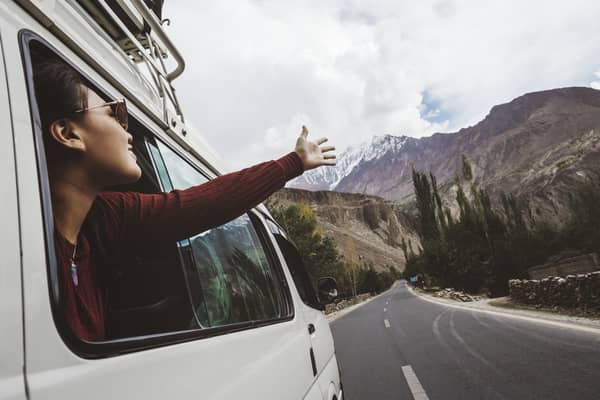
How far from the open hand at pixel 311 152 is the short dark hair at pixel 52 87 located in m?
0.85

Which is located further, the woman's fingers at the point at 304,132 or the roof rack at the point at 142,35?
the woman's fingers at the point at 304,132

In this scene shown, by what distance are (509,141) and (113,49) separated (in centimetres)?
16487

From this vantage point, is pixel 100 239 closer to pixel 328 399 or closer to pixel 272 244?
pixel 272 244

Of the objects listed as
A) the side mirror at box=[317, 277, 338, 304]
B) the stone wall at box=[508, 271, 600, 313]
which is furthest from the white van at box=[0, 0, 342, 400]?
the stone wall at box=[508, 271, 600, 313]

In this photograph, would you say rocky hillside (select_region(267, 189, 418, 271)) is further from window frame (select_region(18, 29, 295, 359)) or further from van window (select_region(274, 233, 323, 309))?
window frame (select_region(18, 29, 295, 359))

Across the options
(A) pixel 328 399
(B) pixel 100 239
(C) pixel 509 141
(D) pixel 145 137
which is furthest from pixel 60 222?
(C) pixel 509 141

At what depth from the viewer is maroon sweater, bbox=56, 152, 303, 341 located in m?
0.91

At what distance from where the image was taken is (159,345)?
0.88 meters

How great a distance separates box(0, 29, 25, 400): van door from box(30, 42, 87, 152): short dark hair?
0.15m

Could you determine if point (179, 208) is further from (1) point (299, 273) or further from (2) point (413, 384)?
(2) point (413, 384)

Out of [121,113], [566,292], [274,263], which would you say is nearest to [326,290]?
[274,263]

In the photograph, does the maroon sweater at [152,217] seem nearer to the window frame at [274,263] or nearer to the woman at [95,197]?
the woman at [95,197]

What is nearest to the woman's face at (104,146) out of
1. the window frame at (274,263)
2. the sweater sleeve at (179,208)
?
the sweater sleeve at (179,208)

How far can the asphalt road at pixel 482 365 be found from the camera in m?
4.15
